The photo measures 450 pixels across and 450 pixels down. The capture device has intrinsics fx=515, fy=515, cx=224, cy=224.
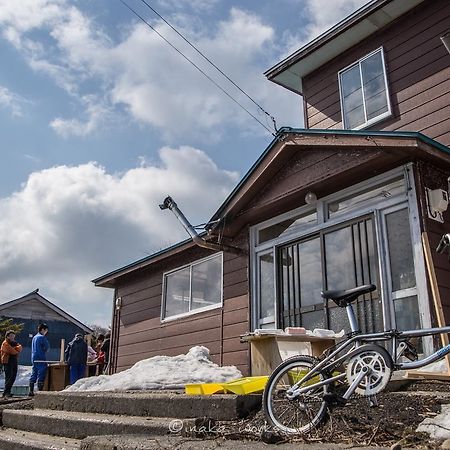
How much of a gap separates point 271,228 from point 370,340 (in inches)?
177

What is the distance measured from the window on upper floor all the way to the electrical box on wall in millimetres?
2440

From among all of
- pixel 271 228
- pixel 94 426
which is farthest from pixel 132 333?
pixel 94 426

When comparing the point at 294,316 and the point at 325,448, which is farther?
the point at 294,316

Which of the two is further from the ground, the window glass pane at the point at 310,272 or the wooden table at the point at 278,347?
the window glass pane at the point at 310,272

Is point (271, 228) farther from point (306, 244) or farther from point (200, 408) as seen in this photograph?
point (200, 408)

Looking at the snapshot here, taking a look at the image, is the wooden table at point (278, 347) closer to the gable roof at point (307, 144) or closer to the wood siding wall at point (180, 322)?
the wood siding wall at point (180, 322)

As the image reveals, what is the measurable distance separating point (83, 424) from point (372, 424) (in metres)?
2.57

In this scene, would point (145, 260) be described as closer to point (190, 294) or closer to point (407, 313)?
point (190, 294)

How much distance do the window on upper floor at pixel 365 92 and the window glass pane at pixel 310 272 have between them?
236cm

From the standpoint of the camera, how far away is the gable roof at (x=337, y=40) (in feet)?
26.7

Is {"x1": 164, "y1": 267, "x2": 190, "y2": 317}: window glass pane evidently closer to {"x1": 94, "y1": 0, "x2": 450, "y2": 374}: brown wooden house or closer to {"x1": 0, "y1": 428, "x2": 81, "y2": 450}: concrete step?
{"x1": 94, "y1": 0, "x2": 450, "y2": 374}: brown wooden house

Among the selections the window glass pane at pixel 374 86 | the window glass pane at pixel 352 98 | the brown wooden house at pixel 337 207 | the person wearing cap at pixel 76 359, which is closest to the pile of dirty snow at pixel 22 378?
the person wearing cap at pixel 76 359

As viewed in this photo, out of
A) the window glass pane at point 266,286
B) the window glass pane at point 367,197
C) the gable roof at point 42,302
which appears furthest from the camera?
the gable roof at point 42,302

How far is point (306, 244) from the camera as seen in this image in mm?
7258
